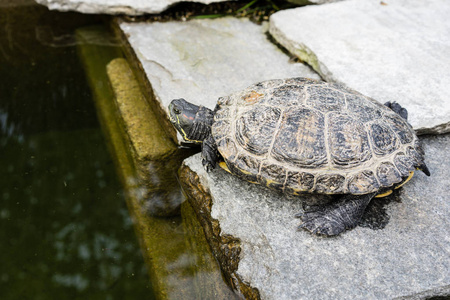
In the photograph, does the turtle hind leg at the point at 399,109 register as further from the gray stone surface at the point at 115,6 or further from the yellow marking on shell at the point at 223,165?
the gray stone surface at the point at 115,6

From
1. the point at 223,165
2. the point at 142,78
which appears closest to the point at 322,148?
the point at 223,165

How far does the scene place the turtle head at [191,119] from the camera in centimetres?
302

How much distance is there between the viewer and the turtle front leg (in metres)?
2.89

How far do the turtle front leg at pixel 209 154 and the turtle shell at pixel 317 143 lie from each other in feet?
0.45

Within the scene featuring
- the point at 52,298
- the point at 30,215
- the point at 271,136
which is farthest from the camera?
the point at 30,215

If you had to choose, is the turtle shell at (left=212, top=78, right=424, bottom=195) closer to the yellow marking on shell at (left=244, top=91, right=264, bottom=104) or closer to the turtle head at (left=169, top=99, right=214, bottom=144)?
the yellow marking on shell at (left=244, top=91, right=264, bottom=104)

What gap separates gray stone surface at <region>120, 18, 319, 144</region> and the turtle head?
0.62 metres

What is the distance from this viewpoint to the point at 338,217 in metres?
2.50

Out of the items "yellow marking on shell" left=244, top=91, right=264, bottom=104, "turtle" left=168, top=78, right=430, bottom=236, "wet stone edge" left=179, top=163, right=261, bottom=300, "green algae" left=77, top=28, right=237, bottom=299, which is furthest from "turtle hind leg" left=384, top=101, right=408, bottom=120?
"green algae" left=77, top=28, right=237, bottom=299

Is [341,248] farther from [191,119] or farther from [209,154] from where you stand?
[191,119]

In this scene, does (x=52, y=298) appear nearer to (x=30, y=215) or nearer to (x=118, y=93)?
(x=30, y=215)

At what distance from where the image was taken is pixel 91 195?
11.4ft

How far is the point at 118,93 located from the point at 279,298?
3207 millimetres

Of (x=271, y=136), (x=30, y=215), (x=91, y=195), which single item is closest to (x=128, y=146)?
(x=91, y=195)
